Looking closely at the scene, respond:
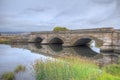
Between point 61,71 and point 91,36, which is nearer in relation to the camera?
point 61,71

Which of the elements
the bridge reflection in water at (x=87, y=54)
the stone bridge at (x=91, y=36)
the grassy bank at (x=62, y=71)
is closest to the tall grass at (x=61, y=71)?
the grassy bank at (x=62, y=71)

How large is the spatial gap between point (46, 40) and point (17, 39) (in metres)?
16.1

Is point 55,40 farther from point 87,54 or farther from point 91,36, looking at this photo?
point 87,54

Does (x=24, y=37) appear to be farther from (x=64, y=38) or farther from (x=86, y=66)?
(x=86, y=66)

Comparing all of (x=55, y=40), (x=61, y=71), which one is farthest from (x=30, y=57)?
(x=55, y=40)

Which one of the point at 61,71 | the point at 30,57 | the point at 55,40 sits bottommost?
the point at 55,40

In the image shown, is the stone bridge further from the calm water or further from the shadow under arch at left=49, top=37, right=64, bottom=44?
the calm water

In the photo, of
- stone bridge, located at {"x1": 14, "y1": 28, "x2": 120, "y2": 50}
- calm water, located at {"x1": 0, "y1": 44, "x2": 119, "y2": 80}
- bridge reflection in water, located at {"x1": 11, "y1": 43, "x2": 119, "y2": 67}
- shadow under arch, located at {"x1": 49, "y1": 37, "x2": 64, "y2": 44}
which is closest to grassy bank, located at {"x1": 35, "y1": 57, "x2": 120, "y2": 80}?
calm water, located at {"x1": 0, "y1": 44, "x2": 119, "y2": 80}

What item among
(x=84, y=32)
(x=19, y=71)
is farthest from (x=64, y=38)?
(x=19, y=71)

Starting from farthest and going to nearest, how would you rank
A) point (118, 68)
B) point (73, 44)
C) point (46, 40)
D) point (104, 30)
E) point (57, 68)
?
1. point (46, 40)
2. point (73, 44)
3. point (104, 30)
4. point (118, 68)
5. point (57, 68)

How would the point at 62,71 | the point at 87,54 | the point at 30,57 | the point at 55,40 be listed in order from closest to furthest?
the point at 62,71 < the point at 30,57 < the point at 87,54 < the point at 55,40

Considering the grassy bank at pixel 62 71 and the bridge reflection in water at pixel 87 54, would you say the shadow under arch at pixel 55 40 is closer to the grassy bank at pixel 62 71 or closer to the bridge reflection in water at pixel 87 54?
the bridge reflection in water at pixel 87 54

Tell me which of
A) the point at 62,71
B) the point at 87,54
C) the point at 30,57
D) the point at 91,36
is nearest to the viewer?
the point at 62,71

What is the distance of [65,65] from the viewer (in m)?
14.3
